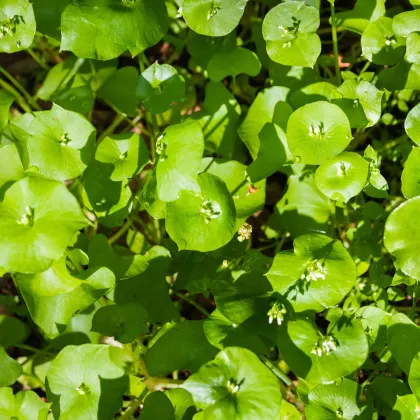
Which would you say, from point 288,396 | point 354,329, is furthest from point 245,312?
point 288,396

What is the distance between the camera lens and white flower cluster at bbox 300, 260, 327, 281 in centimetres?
163

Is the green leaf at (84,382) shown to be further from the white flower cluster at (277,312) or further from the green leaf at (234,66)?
the green leaf at (234,66)

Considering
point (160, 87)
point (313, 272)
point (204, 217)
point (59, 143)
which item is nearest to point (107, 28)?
point (160, 87)

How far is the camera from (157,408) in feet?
5.57

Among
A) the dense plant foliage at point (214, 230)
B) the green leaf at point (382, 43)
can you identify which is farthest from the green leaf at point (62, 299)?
the green leaf at point (382, 43)

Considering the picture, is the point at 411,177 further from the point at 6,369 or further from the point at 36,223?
the point at 6,369

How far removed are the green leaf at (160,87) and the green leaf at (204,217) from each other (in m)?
0.32

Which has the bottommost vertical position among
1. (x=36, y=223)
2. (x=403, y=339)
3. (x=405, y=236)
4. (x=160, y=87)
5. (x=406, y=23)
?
(x=403, y=339)

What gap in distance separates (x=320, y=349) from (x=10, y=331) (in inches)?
45.4

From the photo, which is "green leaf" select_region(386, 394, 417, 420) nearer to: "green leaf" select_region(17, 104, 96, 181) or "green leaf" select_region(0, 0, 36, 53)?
"green leaf" select_region(17, 104, 96, 181)

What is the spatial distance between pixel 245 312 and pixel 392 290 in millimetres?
653

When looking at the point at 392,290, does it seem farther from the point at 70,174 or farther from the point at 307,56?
the point at 70,174

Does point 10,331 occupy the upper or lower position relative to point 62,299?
lower

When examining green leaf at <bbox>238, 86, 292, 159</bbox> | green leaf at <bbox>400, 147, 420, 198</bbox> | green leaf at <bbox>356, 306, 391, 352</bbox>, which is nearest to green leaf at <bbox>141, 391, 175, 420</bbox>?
green leaf at <bbox>356, 306, 391, 352</bbox>
